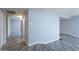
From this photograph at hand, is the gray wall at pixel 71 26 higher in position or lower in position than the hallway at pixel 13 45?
higher

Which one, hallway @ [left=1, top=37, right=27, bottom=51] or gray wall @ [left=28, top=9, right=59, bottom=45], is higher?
gray wall @ [left=28, top=9, right=59, bottom=45]

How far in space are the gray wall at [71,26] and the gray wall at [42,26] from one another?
12 centimetres

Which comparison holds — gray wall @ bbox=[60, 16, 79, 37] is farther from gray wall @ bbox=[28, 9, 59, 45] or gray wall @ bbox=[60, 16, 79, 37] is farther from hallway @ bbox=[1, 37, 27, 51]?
hallway @ bbox=[1, 37, 27, 51]

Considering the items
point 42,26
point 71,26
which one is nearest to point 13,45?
point 42,26

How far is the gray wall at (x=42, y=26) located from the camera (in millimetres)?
2029

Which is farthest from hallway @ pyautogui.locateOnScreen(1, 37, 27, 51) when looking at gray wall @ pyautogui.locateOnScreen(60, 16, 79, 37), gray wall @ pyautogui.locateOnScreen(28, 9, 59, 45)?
gray wall @ pyautogui.locateOnScreen(60, 16, 79, 37)

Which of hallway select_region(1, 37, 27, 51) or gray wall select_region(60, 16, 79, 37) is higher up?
gray wall select_region(60, 16, 79, 37)

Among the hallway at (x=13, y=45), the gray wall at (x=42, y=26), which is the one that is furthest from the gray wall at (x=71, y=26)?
the hallway at (x=13, y=45)

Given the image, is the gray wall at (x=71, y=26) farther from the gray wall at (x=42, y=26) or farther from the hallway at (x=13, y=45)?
the hallway at (x=13, y=45)

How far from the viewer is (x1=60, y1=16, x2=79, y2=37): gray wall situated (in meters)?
2.07

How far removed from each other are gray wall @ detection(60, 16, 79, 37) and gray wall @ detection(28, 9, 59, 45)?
0.38 ft

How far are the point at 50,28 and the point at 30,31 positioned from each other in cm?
37

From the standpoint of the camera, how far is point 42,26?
6.73 ft
